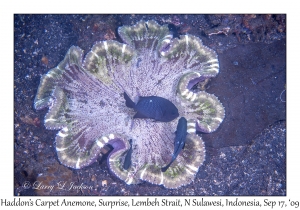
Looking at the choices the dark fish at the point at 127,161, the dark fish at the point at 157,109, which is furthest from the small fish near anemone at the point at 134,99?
the dark fish at the point at 157,109

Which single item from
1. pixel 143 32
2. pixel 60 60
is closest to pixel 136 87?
pixel 143 32

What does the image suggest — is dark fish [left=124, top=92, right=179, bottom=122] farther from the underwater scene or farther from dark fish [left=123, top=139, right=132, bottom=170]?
dark fish [left=123, top=139, right=132, bottom=170]

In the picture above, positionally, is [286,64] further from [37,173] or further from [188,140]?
[37,173]

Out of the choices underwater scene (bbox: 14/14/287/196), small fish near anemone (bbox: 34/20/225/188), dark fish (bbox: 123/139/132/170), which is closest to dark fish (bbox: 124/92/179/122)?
underwater scene (bbox: 14/14/287/196)

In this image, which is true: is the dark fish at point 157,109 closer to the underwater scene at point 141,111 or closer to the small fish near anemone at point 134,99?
the underwater scene at point 141,111

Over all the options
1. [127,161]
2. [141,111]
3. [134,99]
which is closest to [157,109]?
[141,111]

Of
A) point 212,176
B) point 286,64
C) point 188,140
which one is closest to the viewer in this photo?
point 188,140

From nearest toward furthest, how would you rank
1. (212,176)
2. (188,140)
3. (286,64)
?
(188,140) → (212,176) → (286,64)
